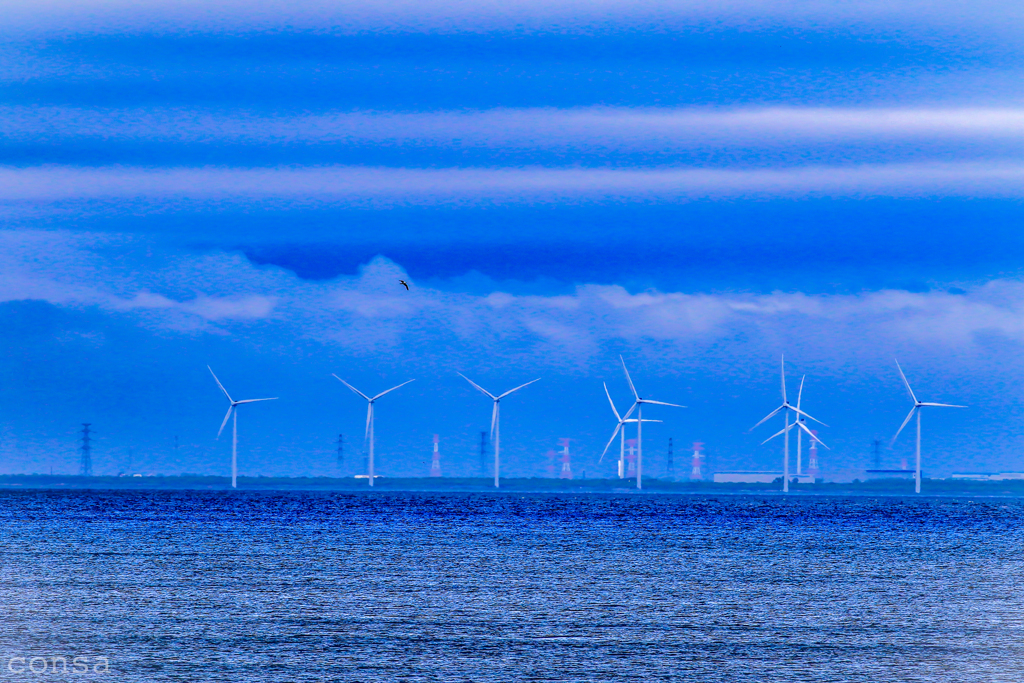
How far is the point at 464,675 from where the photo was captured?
2342 cm

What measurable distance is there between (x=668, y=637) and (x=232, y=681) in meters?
11.7

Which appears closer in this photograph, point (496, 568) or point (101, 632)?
point (101, 632)

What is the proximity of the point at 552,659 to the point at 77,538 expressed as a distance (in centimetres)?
6657

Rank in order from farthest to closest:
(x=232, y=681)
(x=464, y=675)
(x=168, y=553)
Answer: (x=168, y=553), (x=464, y=675), (x=232, y=681)

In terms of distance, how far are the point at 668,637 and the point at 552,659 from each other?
4730 mm

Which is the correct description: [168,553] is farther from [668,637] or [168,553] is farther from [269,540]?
[668,637]

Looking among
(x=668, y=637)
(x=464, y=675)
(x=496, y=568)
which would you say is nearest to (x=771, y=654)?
(x=668, y=637)

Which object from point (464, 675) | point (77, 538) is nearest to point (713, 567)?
point (464, 675)

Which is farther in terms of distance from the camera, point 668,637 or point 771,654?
point 668,637

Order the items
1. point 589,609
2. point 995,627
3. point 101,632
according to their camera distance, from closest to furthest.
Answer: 1. point 101,632
2. point 995,627
3. point 589,609

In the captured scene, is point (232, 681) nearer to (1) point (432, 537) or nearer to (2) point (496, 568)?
(2) point (496, 568)

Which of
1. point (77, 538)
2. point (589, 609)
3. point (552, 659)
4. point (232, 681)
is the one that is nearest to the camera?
point (232, 681)

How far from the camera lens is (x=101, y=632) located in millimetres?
28672

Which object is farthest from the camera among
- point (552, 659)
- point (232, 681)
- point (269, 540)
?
point (269, 540)
